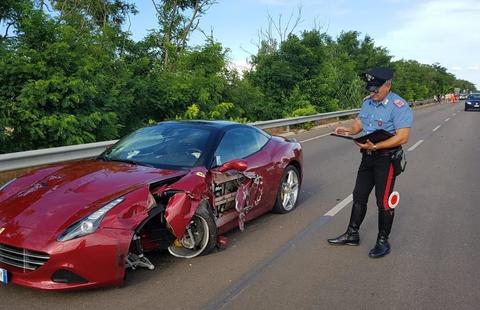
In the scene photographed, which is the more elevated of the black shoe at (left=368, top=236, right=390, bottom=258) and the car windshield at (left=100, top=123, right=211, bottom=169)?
the car windshield at (left=100, top=123, right=211, bottom=169)

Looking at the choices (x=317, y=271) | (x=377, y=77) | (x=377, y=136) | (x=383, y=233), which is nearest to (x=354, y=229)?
(x=383, y=233)

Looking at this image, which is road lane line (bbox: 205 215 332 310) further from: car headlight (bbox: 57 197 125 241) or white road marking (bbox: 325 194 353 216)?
car headlight (bbox: 57 197 125 241)

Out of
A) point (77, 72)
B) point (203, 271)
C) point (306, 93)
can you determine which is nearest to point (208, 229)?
point (203, 271)

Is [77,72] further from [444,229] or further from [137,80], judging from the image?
[444,229]

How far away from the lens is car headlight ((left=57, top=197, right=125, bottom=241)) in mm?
3703

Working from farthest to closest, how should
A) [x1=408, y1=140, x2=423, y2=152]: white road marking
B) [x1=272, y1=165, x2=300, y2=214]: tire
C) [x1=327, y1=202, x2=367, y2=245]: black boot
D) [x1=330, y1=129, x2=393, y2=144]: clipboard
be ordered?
[x1=408, y1=140, x2=423, y2=152]: white road marking → [x1=272, y1=165, x2=300, y2=214]: tire → [x1=327, y1=202, x2=367, y2=245]: black boot → [x1=330, y1=129, x2=393, y2=144]: clipboard

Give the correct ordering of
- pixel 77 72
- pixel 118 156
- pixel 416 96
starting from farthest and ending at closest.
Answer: pixel 416 96
pixel 77 72
pixel 118 156

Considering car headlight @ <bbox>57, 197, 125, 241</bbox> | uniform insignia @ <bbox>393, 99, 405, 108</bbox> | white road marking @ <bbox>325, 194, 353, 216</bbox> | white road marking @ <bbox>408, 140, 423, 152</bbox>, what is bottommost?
white road marking @ <bbox>408, 140, 423, 152</bbox>

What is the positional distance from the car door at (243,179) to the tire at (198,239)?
310mm

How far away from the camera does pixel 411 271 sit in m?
4.67

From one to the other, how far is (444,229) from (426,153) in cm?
793

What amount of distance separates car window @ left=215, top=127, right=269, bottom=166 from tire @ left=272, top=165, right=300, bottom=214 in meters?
0.59

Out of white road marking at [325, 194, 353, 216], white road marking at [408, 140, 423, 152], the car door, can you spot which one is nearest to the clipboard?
the car door

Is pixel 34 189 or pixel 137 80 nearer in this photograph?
pixel 34 189
